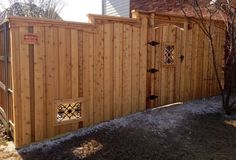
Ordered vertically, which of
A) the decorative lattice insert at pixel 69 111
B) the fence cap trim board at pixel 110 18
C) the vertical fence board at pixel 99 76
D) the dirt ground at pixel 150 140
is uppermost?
the fence cap trim board at pixel 110 18

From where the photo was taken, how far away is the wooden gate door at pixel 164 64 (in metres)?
6.59

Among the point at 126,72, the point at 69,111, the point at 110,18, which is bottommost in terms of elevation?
the point at 69,111

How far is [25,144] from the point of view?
16.3 ft

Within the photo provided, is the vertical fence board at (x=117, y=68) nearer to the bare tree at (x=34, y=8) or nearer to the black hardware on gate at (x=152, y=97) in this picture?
the black hardware on gate at (x=152, y=97)

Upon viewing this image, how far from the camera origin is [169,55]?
23.0ft

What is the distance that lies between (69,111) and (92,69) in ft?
2.91

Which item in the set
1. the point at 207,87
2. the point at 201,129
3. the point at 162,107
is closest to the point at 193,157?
the point at 201,129

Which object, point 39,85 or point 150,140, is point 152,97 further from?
point 39,85

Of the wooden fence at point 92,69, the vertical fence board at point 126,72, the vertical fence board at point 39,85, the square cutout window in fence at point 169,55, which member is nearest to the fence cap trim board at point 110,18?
the wooden fence at point 92,69

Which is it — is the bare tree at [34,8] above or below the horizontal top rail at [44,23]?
above

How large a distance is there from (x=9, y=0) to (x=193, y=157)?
18.6 metres

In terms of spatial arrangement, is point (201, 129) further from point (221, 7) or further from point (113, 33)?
point (221, 7)

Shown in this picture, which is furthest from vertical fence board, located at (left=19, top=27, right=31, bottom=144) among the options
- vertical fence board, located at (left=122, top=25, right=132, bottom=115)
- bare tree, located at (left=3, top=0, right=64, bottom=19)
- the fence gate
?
bare tree, located at (left=3, top=0, right=64, bottom=19)

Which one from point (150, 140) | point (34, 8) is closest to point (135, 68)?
point (150, 140)
